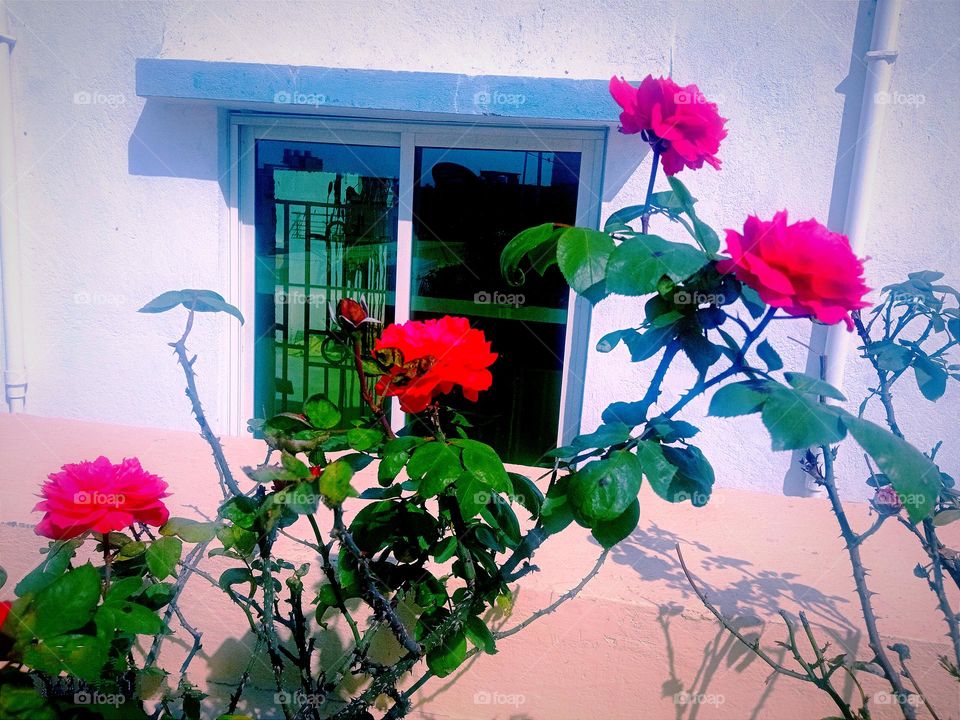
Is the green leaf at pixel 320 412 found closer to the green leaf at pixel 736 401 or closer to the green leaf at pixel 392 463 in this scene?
the green leaf at pixel 392 463

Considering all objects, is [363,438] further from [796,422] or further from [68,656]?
[796,422]

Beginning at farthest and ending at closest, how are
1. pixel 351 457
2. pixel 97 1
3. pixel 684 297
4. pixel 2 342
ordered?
pixel 2 342, pixel 97 1, pixel 351 457, pixel 684 297

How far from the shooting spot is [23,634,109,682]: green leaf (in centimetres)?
80

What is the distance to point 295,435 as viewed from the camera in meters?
0.99

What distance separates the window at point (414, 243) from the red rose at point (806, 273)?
223 centimetres

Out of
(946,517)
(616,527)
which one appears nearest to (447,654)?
(616,527)

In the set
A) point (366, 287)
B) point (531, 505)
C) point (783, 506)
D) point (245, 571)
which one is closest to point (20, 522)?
point (245, 571)

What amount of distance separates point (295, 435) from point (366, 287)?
2.54 meters

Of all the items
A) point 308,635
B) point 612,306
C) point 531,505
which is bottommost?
point 308,635

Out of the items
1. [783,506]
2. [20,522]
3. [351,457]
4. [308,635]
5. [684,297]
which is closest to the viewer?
[684,297]

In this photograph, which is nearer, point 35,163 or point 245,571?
point 245,571

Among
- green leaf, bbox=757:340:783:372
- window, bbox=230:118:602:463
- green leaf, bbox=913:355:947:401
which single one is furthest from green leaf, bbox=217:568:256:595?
window, bbox=230:118:602:463

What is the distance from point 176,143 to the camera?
10.3ft

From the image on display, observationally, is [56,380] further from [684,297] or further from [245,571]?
[684,297]
